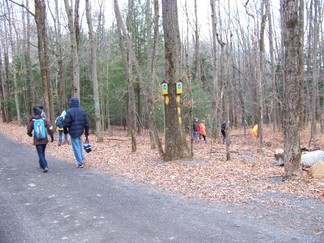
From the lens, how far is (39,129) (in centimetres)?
841

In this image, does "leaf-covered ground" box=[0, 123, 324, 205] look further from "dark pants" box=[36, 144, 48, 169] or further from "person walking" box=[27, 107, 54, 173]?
"person walking" box=[27, 107, 54, 173]

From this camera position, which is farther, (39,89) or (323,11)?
(39,89)

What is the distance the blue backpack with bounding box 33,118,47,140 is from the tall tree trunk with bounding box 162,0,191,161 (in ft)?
11.7

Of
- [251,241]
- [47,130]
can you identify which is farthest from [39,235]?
[47,130]

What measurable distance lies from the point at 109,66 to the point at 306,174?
75.0 feet

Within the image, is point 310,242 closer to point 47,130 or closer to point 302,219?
point 302,219

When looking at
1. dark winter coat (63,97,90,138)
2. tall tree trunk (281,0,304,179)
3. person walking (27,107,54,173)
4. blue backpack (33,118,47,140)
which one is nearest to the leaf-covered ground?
tall tree trunk (281,0,304,179)

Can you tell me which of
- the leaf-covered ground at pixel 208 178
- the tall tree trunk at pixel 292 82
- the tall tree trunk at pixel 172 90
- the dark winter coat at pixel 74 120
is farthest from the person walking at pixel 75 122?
the tall tree trunk at pixel 292 82

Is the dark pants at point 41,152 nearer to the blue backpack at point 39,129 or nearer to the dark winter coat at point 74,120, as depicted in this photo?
the blue backpack at point 39,129

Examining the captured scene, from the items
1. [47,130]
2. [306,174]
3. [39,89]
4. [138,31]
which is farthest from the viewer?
[39,89]

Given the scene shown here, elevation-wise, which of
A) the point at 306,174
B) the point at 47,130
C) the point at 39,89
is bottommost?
the point at 306,174

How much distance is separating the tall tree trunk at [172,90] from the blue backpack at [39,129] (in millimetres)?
3580

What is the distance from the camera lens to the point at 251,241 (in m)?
3.96

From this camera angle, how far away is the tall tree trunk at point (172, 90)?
965 cm
